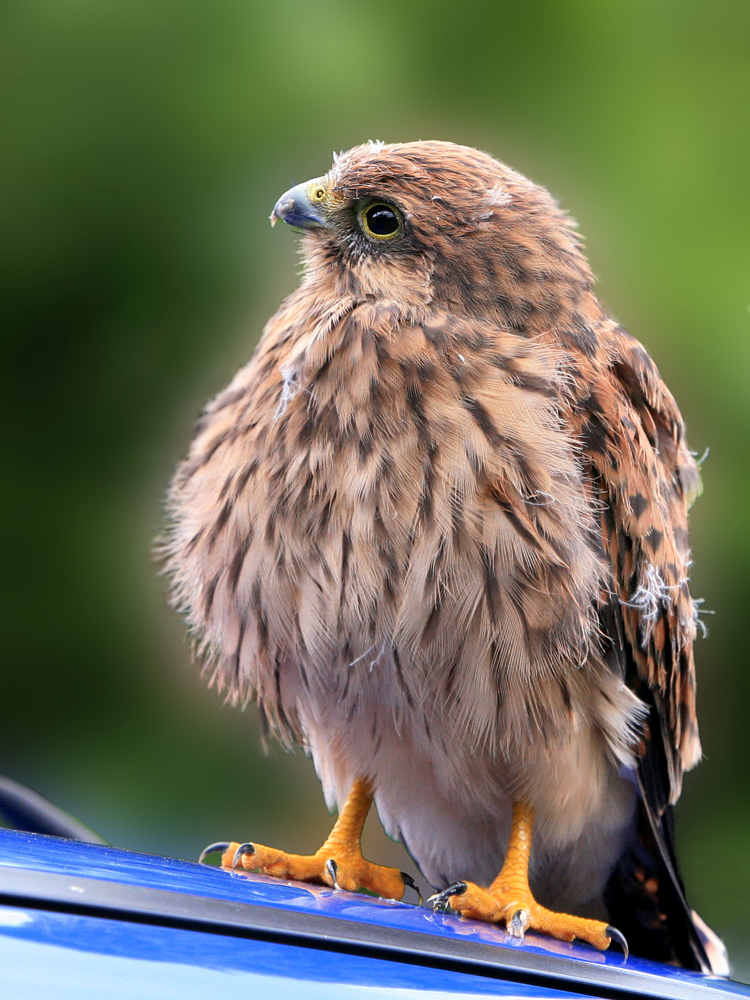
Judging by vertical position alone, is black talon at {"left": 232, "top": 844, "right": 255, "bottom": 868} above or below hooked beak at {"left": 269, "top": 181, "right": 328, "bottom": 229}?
below

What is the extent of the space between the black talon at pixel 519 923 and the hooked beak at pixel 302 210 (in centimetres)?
126

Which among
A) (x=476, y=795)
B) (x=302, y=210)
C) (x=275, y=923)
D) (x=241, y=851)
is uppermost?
(x=302, y=210)

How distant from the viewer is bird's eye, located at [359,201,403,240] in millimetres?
1939

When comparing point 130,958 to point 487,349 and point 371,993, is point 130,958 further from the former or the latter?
point 487,349

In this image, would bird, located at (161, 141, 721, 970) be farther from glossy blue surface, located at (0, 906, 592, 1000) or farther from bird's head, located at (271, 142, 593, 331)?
glossy blue surface, located at (0, 906, 592, 1000)

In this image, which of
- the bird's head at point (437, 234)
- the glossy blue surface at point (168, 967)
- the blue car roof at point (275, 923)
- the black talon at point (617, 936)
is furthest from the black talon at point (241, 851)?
the bird's head at point (437, 234)

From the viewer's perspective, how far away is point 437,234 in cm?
191

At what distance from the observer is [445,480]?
1.76 metres

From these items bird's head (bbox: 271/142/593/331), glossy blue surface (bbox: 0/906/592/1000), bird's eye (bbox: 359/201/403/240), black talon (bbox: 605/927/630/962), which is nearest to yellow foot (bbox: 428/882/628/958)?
black talon (bbox: 605/927/630/962)

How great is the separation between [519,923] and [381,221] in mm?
1233

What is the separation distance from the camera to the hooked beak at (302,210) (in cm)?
200

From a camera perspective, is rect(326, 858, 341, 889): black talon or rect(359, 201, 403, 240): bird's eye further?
rect(359, 201, 403, 240): bird's eye

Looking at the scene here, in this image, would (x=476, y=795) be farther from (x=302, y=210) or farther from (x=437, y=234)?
(x=302, y=210)

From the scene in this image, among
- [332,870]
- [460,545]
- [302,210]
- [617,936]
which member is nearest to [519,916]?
[617,936]
